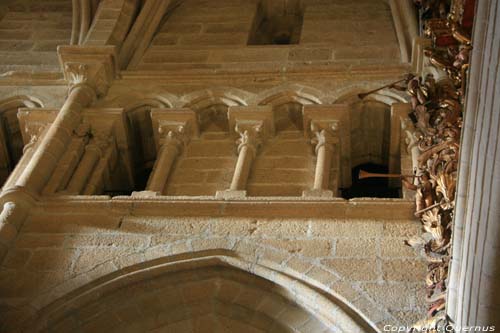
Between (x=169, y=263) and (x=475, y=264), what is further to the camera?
(x=169, y=263)

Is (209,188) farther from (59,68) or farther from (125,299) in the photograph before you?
(59,68)

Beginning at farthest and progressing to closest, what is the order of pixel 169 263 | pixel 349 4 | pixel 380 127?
1. pixel 349 4
2. pixel 380 127
3. pixel 169 263

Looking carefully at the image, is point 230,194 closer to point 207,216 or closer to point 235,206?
point 235,206

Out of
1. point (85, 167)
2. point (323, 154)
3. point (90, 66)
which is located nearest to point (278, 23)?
point (90, 66)

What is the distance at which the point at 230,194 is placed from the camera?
8773 millimetres

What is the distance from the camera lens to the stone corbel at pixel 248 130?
9.50m

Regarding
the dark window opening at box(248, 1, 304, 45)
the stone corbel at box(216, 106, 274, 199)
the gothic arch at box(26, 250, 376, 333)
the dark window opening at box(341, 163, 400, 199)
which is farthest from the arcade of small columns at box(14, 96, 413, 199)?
the dark window opening at box(248, 1, 304, 45)

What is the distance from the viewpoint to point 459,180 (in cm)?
609

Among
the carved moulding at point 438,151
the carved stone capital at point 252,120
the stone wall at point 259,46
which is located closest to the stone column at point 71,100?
the stone wall at point 259,46

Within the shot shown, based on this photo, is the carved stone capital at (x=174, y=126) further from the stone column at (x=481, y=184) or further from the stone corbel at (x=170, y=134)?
the stone column at (x=481, y=184)

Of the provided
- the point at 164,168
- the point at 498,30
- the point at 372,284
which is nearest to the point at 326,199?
the point at 372,284

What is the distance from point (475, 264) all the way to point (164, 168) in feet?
14.1

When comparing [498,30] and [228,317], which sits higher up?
[498,30]

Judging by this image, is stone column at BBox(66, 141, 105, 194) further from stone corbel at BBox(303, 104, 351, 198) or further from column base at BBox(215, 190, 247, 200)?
stone corbel at BBox(303, 104, 351, 198)
